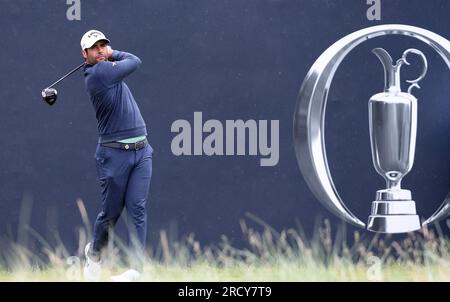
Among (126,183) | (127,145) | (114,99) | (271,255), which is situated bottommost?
(271,255)

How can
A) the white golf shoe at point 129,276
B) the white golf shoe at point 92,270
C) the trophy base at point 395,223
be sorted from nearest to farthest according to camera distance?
the white golf shoe at point 129,276
the white golf shoe at point 92,270
the trophy base at point 395,223

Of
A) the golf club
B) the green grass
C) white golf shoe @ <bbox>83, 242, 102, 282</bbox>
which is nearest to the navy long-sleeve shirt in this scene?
the golf club

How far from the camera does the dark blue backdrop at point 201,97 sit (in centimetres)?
796

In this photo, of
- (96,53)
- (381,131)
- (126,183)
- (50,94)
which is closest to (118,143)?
(126,183)

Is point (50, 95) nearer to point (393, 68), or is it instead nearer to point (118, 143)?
point (118, 143)

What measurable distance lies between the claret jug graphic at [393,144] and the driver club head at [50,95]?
7.31 feet

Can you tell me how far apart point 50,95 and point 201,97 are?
3.53ft

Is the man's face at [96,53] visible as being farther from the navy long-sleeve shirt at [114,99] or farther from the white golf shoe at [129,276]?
the white golf shoe at [129,276]

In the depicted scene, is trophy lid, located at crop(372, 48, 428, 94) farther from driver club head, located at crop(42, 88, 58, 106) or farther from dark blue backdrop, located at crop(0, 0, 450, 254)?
driver club head, located at crop(42, 88, 58, 106)

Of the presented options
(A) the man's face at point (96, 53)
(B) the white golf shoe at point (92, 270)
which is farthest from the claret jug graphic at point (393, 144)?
(B) the white golf shoe at point (92, 270)

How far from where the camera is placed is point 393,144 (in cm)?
743

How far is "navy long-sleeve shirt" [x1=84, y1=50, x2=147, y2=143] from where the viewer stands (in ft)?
23.9

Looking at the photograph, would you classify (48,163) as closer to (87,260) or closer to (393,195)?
(87,260)

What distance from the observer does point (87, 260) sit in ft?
24.8
